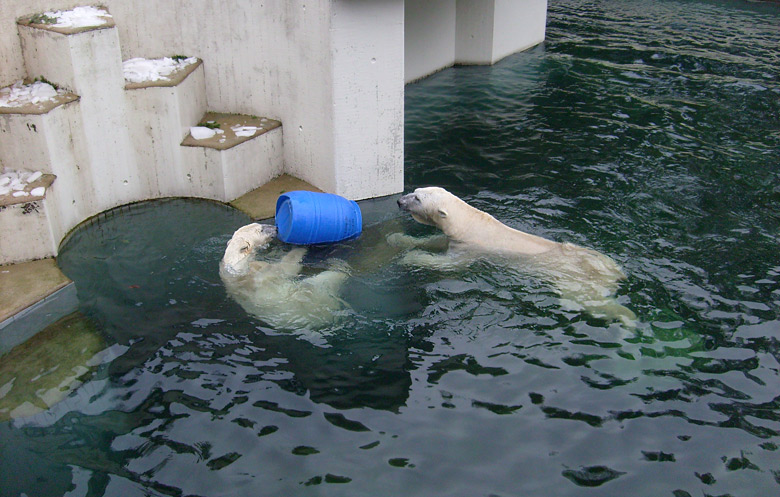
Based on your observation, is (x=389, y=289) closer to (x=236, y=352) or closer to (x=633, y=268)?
(x=236, y=352)

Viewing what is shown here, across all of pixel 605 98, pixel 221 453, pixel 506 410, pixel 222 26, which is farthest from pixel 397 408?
pixel 605 98

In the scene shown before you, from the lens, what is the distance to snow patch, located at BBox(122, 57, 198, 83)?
359 inches

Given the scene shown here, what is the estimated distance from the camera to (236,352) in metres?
6.32

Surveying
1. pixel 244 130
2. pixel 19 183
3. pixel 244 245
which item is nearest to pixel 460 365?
pixel 244 245

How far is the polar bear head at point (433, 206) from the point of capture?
319 inches

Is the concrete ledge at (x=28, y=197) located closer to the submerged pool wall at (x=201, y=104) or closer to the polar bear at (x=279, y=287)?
the submerged pool wall at (x=201, y=104)

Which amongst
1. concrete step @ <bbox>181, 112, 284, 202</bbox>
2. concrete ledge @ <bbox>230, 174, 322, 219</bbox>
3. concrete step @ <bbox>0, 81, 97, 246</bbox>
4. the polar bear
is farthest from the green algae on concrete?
concrete step @ <bbox>181, 112, 284, 202</bbox>

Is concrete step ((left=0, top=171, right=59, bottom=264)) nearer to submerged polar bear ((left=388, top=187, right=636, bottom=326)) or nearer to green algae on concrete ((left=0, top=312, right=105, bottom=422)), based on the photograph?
green algae on concrete ((left=0, top=312, right=105, bottom=422))

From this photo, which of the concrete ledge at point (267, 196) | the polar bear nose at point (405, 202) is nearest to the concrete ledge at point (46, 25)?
the concrete ledge at point (267, 196)

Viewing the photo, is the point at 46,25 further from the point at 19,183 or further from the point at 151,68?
the point at 19,183

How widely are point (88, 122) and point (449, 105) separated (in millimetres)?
6858

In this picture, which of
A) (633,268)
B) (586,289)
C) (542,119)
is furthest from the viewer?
(542,119)

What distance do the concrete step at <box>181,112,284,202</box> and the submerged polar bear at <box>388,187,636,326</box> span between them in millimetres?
2226

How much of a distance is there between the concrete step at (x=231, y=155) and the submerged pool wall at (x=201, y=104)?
0.06ft
